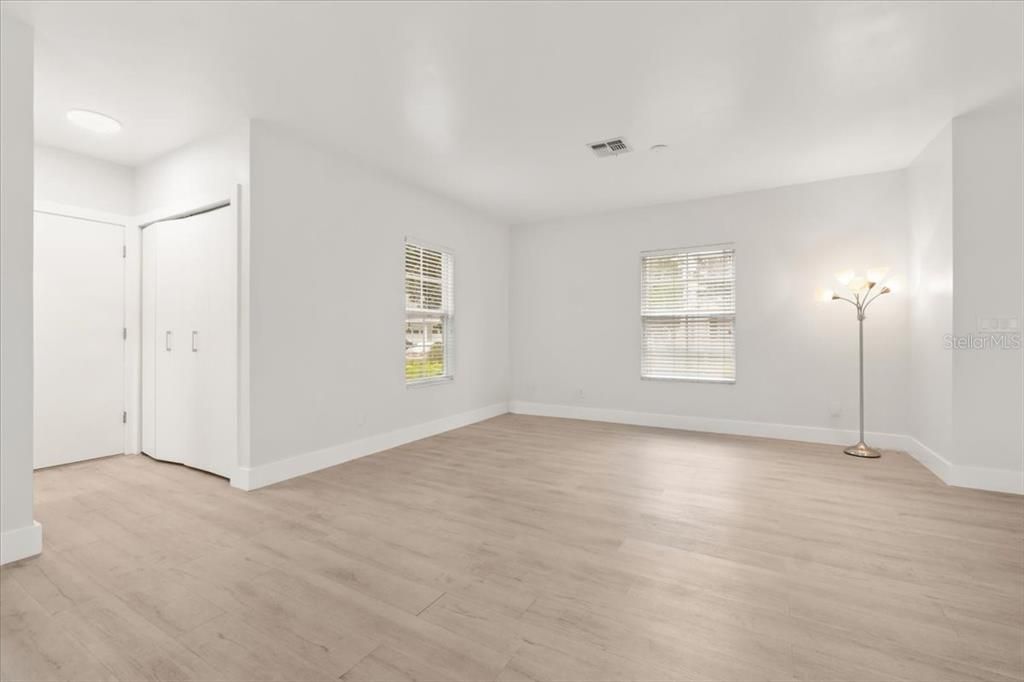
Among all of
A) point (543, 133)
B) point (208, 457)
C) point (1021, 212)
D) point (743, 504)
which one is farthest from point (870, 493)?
point (208, 457)

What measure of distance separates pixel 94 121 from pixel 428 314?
321cm

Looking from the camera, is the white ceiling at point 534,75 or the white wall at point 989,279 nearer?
the white ceiling at point 534,75

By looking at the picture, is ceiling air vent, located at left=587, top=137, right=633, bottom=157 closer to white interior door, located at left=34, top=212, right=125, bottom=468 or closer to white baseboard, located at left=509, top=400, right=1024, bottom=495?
white baseboard, located at left=509, top=400, right=1024, bottom=495

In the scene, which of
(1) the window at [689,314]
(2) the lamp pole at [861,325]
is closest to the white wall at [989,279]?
(2) the lamp pole at [861,325]

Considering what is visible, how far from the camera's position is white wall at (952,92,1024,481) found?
338 centimetres

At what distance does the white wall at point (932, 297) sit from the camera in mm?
3627

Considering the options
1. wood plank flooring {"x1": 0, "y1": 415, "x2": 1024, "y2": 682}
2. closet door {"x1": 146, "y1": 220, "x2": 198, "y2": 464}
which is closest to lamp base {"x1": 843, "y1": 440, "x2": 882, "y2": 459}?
wood plank flooring {"x1": 0, "y1": 415, "x2": 1024, "y2": 682}

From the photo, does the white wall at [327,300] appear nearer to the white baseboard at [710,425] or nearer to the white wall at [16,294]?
the white wall at [16,294]

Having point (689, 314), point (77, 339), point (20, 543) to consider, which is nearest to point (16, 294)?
point (20, 543)

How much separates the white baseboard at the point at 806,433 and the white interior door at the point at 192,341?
13.2ft

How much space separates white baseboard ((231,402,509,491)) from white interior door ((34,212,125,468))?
190cm

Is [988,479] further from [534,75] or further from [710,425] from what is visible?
[534,75]

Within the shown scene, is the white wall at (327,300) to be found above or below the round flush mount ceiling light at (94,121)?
below

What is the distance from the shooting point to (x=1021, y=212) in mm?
3359
